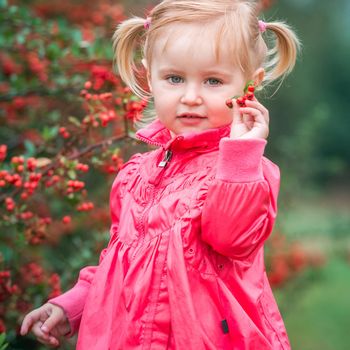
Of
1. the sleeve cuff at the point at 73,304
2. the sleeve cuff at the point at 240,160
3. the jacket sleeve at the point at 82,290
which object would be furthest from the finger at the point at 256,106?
the sleeve cuff at the point at 73,304

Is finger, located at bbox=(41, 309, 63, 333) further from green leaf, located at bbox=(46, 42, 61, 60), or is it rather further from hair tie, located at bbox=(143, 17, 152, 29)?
green leaf, located at bbox=(46, 42, 61, 60)

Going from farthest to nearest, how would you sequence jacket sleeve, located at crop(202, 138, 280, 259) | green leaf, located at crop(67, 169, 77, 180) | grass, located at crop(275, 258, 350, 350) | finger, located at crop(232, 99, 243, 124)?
grass, located at crop(275, 258, 350, 350) → green leaf, located at crop(67, 169, 77, 180) → finger, located at crop(232, 99, 243, 124) → jacket sleeve, located at crop(202, 138, 280, 259)

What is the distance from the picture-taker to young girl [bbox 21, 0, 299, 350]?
1872 millimetres

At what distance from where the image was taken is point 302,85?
660 inches

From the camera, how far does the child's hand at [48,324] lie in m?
2.25

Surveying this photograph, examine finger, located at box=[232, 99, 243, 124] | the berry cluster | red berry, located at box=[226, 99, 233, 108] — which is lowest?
finger, located at box=[232, 99, 243, 124]

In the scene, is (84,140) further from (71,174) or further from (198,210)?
(198,210)

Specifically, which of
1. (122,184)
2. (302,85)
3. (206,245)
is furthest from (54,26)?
(302,85)

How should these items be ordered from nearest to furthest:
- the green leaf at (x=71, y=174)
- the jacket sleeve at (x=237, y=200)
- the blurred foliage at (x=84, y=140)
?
the jacket sleeve at (x=237, y=200) < the green leaf at (x=71, y=174) < the blurred foliage at (x=84, y=140)

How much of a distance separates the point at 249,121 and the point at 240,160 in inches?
6.2

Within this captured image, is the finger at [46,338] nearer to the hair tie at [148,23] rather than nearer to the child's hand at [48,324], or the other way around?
the child's hand at [48,324]

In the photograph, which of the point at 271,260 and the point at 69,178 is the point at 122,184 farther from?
the point at 271,260

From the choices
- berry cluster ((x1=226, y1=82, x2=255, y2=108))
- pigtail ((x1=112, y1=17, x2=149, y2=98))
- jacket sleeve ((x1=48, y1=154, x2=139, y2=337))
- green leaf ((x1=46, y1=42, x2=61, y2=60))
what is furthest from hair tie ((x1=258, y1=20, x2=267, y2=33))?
green leaf ((x1=46, y1=42, x2=61, y2=60))

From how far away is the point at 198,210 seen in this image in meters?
1.93
